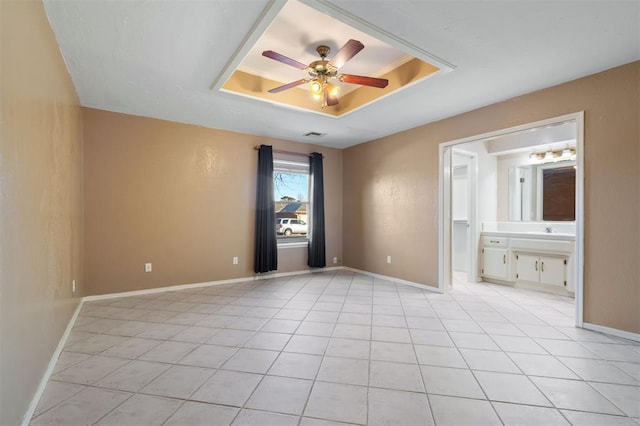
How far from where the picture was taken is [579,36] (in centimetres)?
215

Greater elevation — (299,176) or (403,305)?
(299,176)

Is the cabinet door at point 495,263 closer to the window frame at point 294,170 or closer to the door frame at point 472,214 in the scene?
the door frame at point 472,214

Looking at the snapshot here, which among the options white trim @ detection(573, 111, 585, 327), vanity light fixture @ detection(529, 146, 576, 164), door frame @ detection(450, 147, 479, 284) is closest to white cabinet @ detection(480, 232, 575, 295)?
door frame @ detection(450, 147, 479, 284)

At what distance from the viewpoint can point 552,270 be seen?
4.01 meters

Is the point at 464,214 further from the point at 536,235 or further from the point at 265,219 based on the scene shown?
the point at 265,219

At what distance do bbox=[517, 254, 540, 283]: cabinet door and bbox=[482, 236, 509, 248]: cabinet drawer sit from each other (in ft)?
0.89

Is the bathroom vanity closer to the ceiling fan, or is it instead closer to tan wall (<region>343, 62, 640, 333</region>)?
tan wall (<region>343, 62, 640, 333</region>)

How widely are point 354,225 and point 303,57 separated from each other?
3.30 meters

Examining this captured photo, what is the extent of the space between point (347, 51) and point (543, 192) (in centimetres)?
437

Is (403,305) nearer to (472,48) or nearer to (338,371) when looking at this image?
(338,371)

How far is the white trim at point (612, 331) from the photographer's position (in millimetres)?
2488

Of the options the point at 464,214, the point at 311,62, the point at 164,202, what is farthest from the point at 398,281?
the point at 164,202

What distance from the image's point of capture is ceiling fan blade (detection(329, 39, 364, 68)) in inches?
83.7

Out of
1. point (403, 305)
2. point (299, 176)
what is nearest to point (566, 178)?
point (403, 305)
